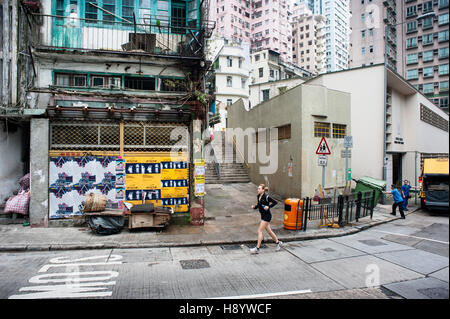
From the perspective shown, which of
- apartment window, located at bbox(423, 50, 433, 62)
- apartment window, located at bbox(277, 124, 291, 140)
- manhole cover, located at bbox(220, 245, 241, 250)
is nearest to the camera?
manhole cover, located at bbox(220, 245, 241, 250)

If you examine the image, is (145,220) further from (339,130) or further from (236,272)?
(339,130)

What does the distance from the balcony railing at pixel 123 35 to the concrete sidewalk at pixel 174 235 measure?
686 centimetres

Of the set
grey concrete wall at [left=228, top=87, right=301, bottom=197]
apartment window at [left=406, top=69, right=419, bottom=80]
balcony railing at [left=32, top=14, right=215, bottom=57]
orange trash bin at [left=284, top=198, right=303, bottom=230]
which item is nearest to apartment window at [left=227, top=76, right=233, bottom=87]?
grey concrete wall at [left=228, top=87, right=301, bottom=197]

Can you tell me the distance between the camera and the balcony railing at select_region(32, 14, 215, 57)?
11.3m

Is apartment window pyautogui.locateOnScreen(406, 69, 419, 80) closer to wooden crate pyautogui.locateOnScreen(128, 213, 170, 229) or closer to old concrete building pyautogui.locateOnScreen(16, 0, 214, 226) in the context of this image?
old concrete building pyautogui.locateOnScreen(16, 0, 214, 226)

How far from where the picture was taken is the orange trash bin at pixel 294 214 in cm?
1036

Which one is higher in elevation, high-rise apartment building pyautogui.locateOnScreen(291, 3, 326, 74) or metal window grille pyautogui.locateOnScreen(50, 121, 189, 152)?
high-rise apartment building pyautogui.locateOnScreen(291, 3, 326, 74)

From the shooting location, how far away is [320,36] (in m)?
112

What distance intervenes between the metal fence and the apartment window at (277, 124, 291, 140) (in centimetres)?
518

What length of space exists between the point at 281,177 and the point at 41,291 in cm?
1359

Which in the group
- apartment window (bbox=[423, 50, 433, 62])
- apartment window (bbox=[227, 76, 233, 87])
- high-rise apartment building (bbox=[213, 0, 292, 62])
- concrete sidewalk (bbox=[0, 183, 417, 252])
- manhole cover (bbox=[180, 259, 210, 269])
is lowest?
manhole cover (bbox=[180, 259, 210, 269])

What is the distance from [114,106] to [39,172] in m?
3.58
